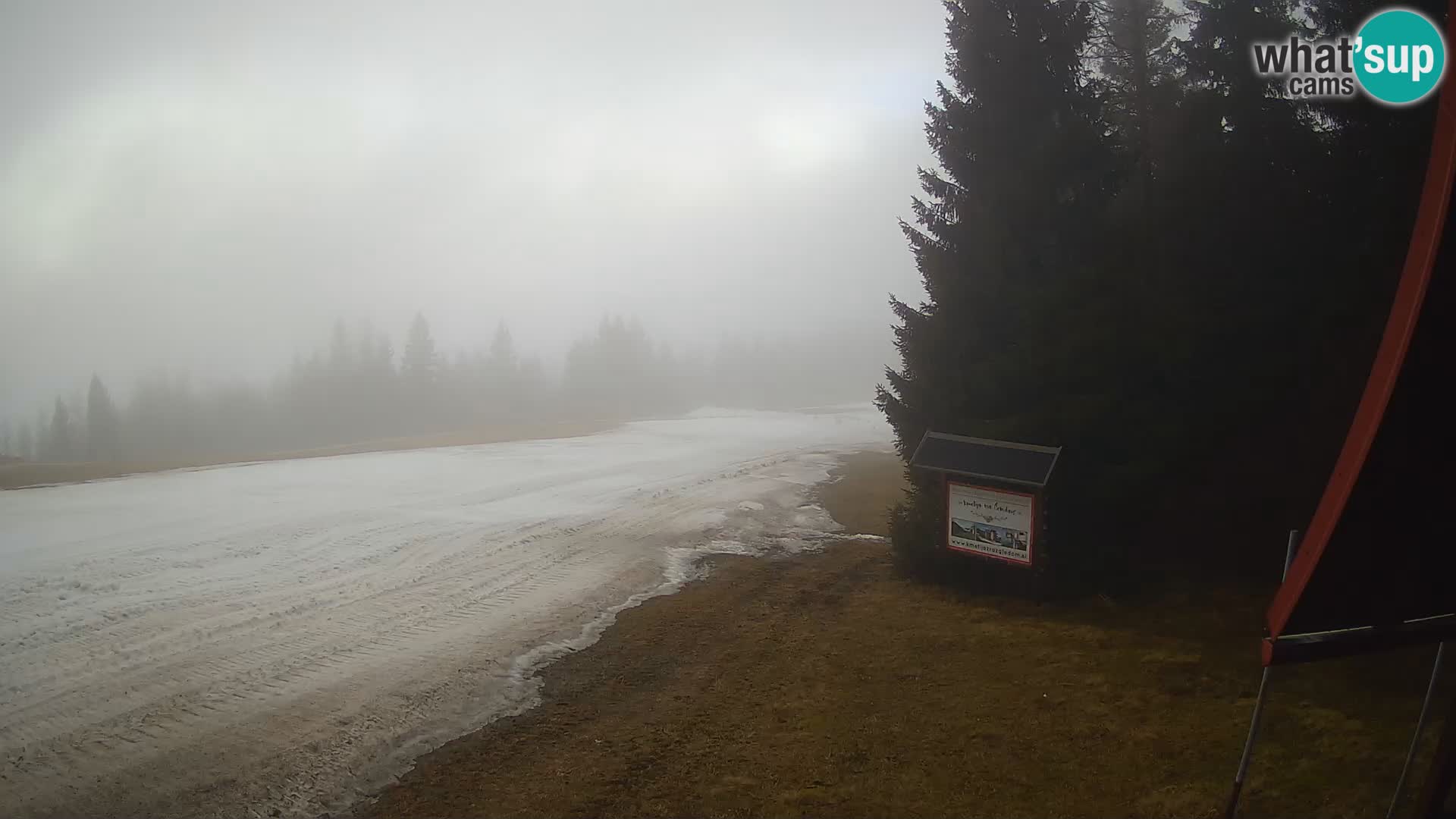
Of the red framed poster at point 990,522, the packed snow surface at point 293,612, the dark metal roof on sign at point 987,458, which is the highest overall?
the dark metal roof on sign at point 987,458

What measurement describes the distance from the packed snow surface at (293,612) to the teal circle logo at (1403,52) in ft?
30.3

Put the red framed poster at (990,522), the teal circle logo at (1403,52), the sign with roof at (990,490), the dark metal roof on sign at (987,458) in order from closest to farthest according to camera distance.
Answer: the teal circle logo at (1403,52) → the dark metal roof on sign at (987,458) → the sign with roof at (990,490) → the red framed poster at (990,522)

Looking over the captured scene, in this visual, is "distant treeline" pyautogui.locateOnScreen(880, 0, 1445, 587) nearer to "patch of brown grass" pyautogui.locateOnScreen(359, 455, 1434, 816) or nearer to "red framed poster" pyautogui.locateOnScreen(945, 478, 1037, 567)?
"red framed poster" pyautogui.locateOnScreen(945, 478, 1037, 567)

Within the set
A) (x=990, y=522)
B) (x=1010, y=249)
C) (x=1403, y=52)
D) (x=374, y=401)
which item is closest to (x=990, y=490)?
(x=990, y=522)

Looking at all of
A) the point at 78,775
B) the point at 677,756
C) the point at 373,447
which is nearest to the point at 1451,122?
the point at 677,756

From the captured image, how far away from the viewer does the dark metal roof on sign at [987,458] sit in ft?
29.9

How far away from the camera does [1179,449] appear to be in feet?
31.5

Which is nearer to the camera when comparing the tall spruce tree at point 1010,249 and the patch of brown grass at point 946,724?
the patch of brown grass at point 946,724

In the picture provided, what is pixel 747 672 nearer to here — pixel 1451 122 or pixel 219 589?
pixel 1451 122

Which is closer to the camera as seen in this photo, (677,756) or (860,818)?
(860,818)

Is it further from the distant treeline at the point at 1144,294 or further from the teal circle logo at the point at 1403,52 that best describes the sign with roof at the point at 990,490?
the teal circle logo at the point at 1403,52

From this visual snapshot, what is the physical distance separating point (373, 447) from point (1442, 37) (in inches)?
1539

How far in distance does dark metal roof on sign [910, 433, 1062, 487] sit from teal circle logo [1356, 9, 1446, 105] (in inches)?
221

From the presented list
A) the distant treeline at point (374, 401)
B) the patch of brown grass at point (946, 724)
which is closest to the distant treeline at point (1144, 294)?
the patch of brown grass at point (946, 724)
